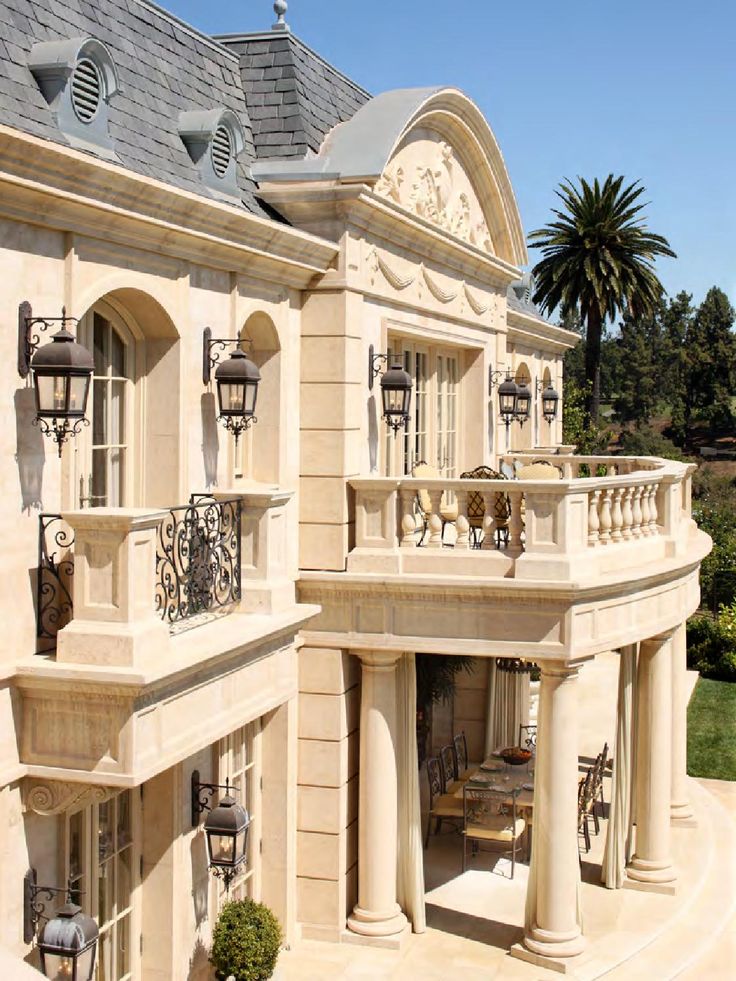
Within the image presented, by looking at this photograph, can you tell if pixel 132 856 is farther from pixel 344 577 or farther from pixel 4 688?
pixel 344 577

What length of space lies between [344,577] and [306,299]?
313 centimetres

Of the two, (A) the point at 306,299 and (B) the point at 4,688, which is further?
(A) the point at 306,299

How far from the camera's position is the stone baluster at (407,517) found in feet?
47.6

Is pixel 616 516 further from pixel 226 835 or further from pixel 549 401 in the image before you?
pixel 549 401

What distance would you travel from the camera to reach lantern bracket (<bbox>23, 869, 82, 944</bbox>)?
31.7 ft

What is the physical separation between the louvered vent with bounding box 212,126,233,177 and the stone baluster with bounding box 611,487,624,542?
550 centimetres

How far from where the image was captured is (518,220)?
2027 cm

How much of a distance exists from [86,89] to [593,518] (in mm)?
6885

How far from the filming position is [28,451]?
9539mm

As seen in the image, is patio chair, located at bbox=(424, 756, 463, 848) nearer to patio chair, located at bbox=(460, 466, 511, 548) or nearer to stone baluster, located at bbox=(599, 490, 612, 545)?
patio chair, located at bbox=(460, 466, 511, 548)

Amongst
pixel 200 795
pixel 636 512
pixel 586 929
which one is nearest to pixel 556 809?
pixel 586 929

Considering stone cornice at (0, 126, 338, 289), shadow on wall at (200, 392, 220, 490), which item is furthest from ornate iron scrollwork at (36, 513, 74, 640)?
shadow on wall at (200, 392, 220, 490)

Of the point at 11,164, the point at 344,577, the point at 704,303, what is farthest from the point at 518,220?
the point at 704,303

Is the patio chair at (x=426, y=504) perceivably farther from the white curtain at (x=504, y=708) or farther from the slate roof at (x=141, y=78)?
the white curtain at (x=504, y=708)
